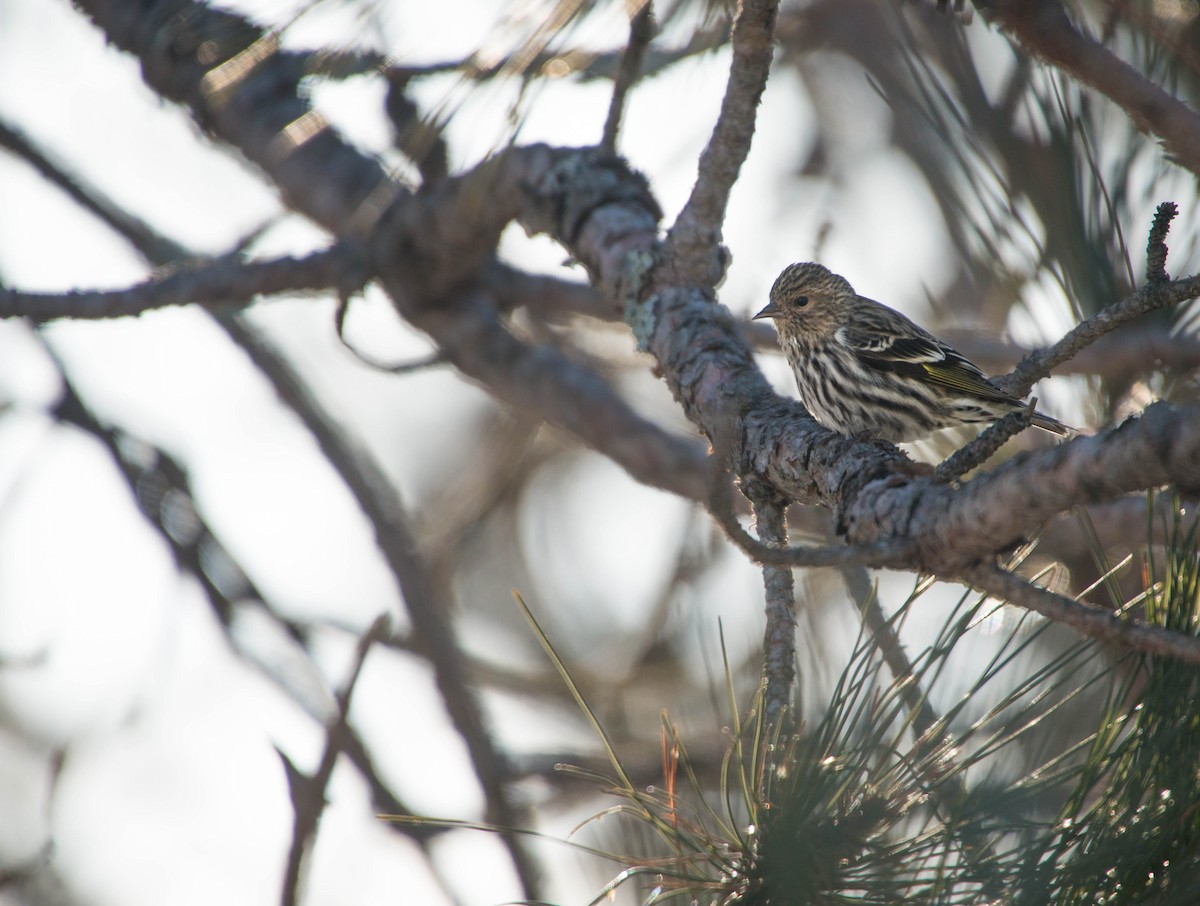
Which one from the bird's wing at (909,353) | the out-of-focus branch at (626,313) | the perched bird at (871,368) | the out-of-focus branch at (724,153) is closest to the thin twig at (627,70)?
the out-of-focus branch at (626,313)

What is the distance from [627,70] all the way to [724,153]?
610 mm

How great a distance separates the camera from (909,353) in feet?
13.8

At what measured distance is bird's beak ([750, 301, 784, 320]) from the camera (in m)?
4.64

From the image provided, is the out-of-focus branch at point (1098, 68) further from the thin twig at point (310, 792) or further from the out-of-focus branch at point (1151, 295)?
the thin twig at point (310, 792)

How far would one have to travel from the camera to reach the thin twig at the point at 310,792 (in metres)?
2.44

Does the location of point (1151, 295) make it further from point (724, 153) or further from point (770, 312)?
point (770, 312)

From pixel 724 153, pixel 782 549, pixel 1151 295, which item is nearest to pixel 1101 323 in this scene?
pixel 1151 295

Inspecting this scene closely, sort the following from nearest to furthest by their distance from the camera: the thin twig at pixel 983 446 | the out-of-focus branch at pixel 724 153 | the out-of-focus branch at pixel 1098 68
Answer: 1. the thin twig at pixel 983 446
2. the out-of-focus branch at pixel 1098 68
3. the out-of-focus branch at pixel 724 153

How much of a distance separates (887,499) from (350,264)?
8.90ft

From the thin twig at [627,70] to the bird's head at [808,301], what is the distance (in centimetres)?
128

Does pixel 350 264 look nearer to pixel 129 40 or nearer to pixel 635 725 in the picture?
pixel 129 40

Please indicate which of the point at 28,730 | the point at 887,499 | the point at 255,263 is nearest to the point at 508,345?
the point at 255,263

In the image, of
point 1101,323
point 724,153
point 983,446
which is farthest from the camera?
point 724,153

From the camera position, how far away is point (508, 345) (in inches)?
168
